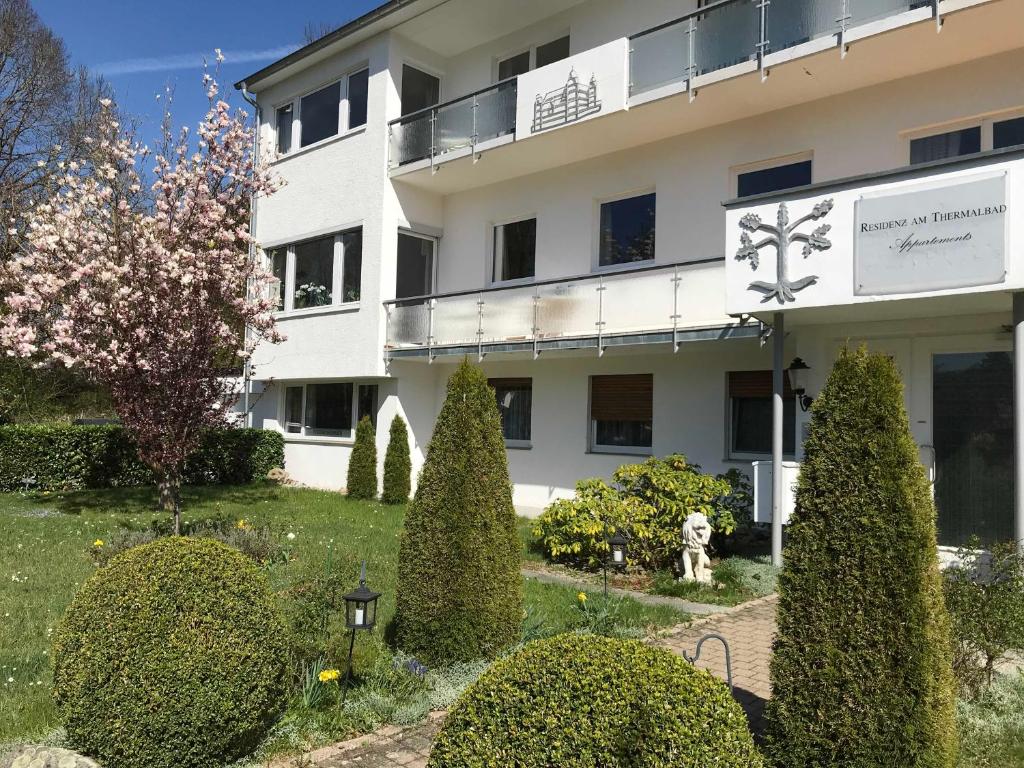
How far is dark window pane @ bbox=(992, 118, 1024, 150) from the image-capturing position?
9.91 m

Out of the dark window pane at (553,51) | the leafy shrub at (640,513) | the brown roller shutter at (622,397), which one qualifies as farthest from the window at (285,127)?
the leafy shrub at (640,513)

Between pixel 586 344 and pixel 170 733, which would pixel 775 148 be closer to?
pixel 586 344

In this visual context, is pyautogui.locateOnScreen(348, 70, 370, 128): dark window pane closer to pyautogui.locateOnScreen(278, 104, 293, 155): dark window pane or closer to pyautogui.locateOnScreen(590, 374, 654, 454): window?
pyautogui.locateOnScreen(278, 104, 293, 155): dark window pane

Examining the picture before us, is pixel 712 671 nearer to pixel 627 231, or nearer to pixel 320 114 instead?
pixel 627 231

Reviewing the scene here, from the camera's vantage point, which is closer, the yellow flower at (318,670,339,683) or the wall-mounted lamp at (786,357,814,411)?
the yellow flower at (318,670,339,683)

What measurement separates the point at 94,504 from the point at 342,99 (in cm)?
1030

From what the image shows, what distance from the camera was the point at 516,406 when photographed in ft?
52.3

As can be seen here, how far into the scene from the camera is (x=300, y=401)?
19.3 m

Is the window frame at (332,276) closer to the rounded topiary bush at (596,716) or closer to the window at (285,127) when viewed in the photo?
the window at (285,127)

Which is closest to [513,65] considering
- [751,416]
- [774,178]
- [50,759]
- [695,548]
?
[774,178]

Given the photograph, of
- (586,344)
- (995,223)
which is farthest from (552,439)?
(995,223)

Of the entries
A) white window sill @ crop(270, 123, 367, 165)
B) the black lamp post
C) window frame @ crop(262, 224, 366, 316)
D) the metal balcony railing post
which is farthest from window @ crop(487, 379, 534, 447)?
the black lamp post

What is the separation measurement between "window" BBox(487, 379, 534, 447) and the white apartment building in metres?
0.10

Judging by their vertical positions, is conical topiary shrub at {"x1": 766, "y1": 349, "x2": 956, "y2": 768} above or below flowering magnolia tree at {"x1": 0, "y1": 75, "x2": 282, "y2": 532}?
below
